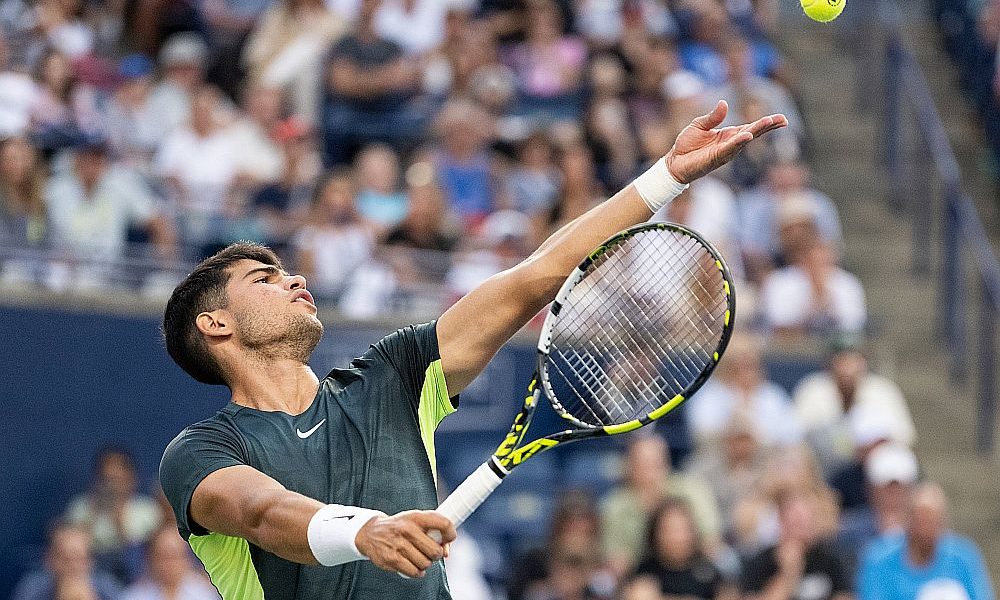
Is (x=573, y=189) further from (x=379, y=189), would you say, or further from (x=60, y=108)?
(x=60, y=108)

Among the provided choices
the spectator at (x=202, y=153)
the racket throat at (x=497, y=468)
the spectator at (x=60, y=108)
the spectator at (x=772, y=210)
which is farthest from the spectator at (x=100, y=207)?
the racket throat at (x=497, y=468)

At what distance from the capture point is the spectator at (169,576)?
8.10 meters

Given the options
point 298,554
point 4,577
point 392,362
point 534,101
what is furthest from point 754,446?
point 298,554

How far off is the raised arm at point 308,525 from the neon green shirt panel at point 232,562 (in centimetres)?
14

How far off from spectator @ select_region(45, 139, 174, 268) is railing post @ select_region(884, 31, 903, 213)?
18.6 ft

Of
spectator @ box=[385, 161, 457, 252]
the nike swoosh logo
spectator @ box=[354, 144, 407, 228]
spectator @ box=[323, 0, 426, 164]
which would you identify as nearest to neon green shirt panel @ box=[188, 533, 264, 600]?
the nike swoosh logo

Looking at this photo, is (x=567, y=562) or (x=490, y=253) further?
(x=490, y=253)

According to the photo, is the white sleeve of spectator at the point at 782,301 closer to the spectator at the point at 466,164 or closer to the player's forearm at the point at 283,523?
the spectator at the point at 466,164

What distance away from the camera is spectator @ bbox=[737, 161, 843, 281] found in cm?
1033

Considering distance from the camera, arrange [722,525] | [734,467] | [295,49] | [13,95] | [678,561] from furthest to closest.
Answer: [295,49]
[13,95]
[734,467]
[722,525]
[678,561]

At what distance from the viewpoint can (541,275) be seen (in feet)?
13.2

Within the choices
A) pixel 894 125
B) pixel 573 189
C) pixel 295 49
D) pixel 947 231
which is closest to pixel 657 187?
pixel 573 189

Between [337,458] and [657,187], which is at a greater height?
[657,187]

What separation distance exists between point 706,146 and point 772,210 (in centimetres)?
655
